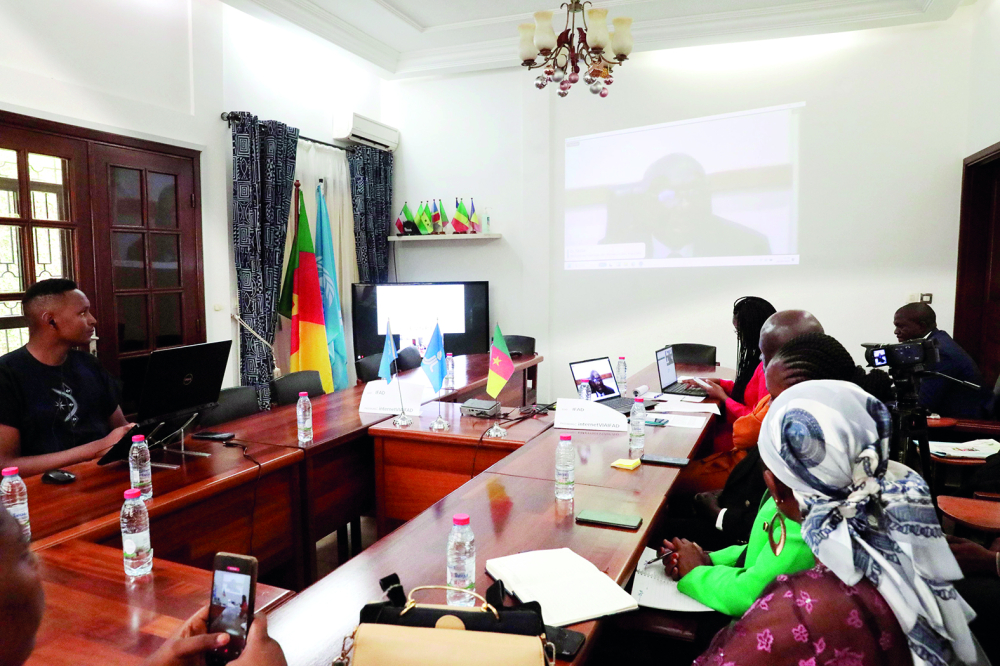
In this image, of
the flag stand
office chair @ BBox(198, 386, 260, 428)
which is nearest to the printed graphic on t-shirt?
office chair @ BBox(198, 386, 260, 428)

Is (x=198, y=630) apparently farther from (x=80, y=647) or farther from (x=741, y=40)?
(x=741, y=40)

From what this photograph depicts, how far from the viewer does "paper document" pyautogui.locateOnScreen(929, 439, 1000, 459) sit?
269 centimetres

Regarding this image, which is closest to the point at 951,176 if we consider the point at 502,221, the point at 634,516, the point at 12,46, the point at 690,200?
the point at 690,200

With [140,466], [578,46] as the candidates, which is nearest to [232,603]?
[140,466]

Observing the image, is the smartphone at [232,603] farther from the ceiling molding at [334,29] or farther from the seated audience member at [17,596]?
the ceiling molding at [334,29]

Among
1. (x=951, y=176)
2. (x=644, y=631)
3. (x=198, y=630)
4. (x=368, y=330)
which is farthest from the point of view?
(x=368, y=330)

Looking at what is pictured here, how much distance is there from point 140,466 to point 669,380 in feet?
8.79

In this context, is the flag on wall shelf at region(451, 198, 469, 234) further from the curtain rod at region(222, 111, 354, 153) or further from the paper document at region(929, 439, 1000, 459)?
the paper document at region(929, 439, 1000, 459)

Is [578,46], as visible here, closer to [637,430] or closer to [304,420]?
[637,430]

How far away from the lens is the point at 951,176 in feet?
14.3

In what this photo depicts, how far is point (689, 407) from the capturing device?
3.02 metres

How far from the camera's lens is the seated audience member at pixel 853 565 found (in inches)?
37.1

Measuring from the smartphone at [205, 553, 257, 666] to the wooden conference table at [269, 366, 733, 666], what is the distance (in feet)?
0.41

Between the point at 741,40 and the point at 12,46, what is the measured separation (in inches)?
180
